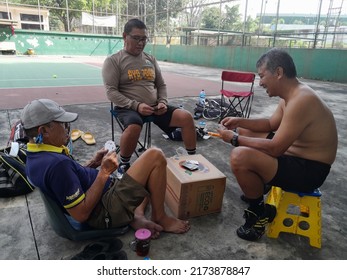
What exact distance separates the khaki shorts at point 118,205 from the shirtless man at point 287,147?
0.73 m

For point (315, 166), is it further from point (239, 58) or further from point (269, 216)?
point (239, 58)

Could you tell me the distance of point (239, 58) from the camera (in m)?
17.3

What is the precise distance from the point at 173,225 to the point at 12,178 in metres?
1.59

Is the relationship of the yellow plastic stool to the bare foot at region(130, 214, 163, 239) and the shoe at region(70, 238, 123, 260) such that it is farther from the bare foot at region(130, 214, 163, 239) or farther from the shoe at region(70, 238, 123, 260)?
the shoe at region(70, 238, 123, 260)

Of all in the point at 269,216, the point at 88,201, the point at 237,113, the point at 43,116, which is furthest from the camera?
the point at 237,113

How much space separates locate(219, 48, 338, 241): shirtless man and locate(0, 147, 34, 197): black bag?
6.37 ft

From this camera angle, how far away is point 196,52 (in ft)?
69.5

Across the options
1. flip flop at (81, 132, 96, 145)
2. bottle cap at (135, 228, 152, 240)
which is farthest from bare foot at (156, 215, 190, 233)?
flip flop at (81, 132, 96, 145)

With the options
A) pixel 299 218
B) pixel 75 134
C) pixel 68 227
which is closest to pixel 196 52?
pixel 75 134

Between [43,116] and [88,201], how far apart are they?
0.56 m

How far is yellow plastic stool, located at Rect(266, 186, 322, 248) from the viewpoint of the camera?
2012 mm

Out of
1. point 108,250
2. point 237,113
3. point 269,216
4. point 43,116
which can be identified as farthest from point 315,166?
point 237,113

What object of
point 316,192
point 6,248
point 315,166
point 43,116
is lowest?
point 6,248

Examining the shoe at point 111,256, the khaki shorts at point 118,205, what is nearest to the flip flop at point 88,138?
the khaki shorts at point 118,205
